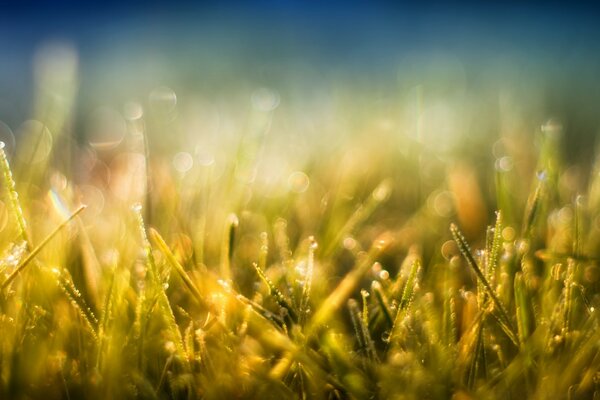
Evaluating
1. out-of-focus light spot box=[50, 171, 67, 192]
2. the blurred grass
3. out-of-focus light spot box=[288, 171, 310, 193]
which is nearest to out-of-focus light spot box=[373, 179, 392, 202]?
the blurred grass

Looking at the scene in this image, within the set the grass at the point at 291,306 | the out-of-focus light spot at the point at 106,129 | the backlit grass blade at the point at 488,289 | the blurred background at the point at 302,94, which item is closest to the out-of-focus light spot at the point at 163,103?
the blurred background at the point at 302,94

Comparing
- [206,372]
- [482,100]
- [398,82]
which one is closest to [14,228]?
[206,372]

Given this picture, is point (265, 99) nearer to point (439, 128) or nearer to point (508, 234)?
point (439, 128)

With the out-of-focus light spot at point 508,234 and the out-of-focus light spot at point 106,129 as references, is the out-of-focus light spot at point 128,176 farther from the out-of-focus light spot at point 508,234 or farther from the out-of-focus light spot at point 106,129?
the out-of-focus light spot at point 508,234

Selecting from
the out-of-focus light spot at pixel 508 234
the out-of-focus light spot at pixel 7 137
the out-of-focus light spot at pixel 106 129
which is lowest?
the out-of-focus light spot at pixel 7 137

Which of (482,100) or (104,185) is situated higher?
(482,100)

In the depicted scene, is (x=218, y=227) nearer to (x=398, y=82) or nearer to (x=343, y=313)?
(x=343, y=313)
